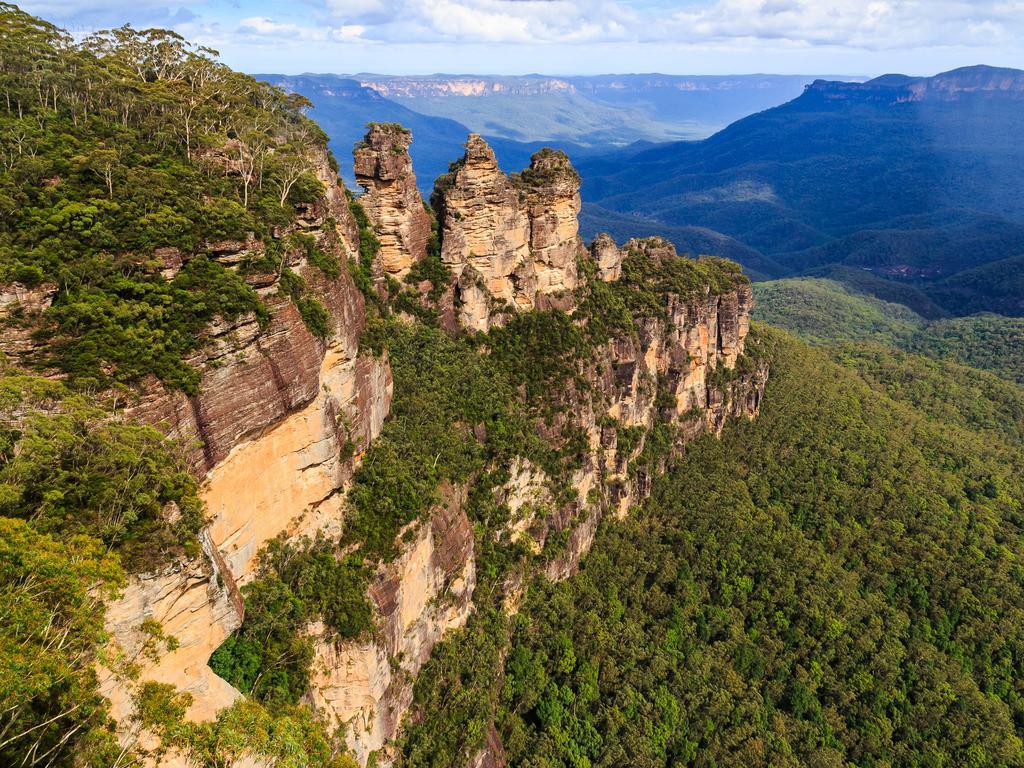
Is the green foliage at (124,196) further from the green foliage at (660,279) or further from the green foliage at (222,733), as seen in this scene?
the green foliage at (660,279)

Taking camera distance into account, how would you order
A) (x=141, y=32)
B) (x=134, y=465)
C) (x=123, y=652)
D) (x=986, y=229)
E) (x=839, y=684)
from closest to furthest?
(x=123, y=652) < (x=134, y=465) < (x=141, y=32) < (x=839, y=684) < (x=986, y=229)

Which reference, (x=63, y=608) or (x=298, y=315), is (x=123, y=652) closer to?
(x=63, y=608)

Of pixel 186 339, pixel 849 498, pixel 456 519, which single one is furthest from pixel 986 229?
pixel 186 339

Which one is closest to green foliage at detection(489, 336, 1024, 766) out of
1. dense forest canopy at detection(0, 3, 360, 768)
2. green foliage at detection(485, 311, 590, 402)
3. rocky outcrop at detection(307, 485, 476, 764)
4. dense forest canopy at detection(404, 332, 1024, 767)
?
dense forest canopy at detection(404, 332, 1024, 767)

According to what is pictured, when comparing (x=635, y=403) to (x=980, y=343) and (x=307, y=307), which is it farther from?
(x=980, y=343)

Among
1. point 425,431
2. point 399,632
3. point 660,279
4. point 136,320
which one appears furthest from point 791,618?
point 136,320

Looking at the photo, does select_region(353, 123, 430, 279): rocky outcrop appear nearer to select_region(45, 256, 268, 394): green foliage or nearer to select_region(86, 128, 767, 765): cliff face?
select_region(86, 128, 767, 765): cliff face

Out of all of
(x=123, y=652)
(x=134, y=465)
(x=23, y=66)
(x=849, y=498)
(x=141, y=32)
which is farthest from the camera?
(x=849, y=498)

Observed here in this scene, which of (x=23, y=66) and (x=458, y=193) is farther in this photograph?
(x=458, y=193)
